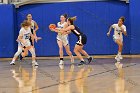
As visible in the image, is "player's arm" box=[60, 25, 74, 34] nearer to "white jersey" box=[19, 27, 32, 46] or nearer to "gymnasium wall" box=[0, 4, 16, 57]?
"white jersey" box=[19, 27, 32, 46]

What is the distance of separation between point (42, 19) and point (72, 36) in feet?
5.25

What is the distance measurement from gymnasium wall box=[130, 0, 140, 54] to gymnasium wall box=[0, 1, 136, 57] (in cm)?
19

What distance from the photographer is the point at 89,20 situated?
1648cm

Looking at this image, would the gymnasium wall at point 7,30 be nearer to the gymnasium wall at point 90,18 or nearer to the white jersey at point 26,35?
the gymnasium wall at point 90,18

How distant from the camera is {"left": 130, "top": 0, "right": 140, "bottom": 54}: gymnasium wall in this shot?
15984mm

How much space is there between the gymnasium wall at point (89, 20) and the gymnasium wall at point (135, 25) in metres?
0.19

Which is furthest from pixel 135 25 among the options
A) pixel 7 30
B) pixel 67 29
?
→ pixel 7 30

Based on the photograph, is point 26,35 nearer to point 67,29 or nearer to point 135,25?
point 67,29

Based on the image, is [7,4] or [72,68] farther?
[7,4]

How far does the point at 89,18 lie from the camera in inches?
648

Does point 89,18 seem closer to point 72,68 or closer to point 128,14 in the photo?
point 128,14

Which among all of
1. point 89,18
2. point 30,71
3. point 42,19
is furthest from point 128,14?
point 30,71

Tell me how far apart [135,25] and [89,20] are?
6.84 ft

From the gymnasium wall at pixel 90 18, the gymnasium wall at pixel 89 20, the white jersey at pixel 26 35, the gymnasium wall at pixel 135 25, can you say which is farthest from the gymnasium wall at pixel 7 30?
the gymnasium wall at pixel 135 25
